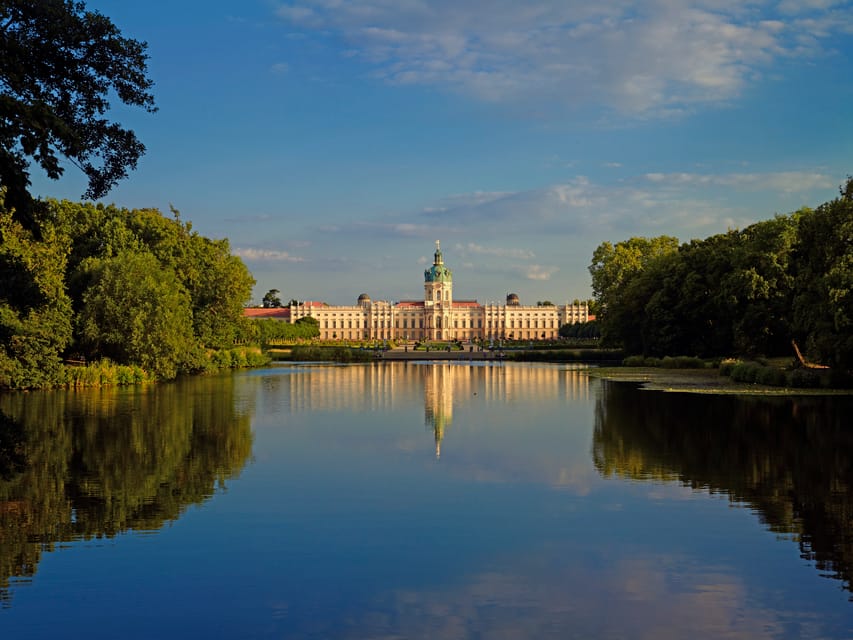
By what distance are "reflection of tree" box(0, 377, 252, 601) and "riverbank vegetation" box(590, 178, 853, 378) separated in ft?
64.8

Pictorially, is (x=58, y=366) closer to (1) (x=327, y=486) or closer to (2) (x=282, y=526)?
(1) (x=327, y=486)

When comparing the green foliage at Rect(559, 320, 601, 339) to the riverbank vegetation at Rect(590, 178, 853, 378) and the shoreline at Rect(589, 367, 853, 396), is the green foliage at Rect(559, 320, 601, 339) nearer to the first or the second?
the riverbank vegetation at Rect(590, 178, 853, 378)

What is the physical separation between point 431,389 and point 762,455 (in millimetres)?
21921

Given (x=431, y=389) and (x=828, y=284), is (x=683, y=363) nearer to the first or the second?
(x=431, y=389)

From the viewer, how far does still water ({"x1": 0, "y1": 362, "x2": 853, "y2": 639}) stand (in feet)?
27.0

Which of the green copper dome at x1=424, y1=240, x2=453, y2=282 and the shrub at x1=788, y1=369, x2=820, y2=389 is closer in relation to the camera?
the shrub at x1=788, y1=369, x2=820, y2=389

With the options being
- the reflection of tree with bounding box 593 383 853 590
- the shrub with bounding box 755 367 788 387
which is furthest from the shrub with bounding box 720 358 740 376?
the reflection of tree with bounding box 593 383 853 590

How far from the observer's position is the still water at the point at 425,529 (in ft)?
27.0

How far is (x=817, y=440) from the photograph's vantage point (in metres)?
19.2

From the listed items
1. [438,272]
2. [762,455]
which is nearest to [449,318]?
[438,272]

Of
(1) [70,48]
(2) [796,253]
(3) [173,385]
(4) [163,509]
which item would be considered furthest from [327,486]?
(2) [796,253]

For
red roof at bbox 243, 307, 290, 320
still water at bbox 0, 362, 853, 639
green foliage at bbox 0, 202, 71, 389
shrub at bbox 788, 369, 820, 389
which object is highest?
red roof at bbox 243, 307, 290, 320

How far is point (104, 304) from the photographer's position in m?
35.7

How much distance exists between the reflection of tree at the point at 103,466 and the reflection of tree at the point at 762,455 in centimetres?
755
